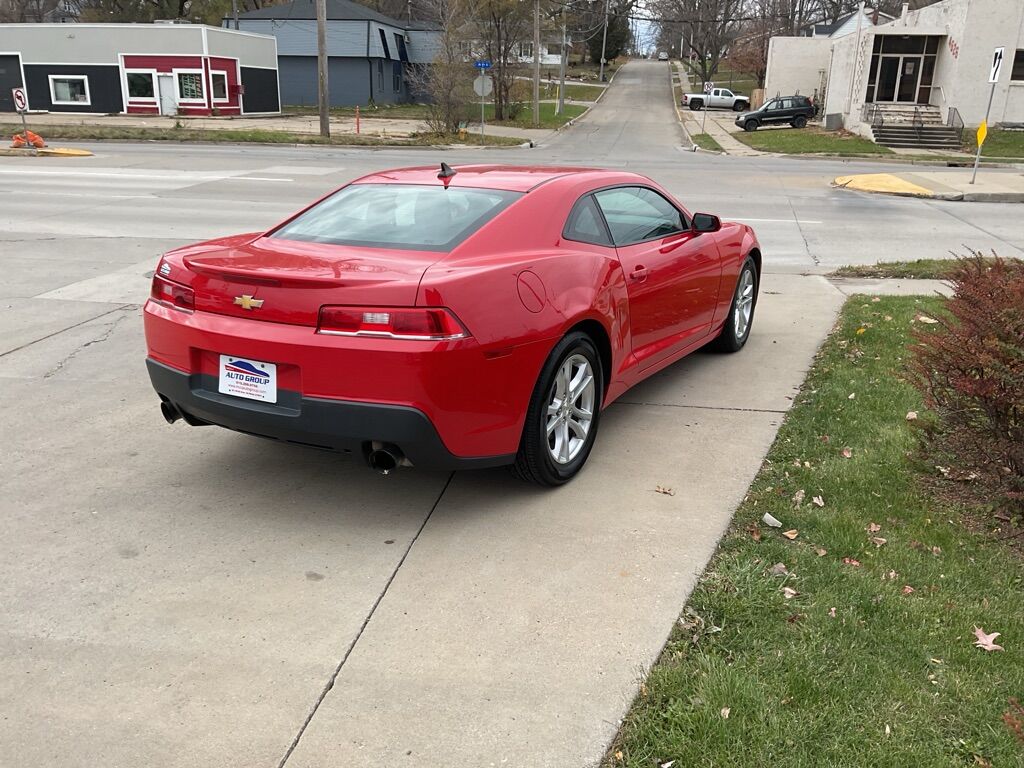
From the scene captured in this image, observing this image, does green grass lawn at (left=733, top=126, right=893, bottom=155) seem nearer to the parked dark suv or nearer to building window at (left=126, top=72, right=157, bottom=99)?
the parked dark suv

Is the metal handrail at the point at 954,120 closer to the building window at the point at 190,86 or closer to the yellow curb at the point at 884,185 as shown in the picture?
the yellow curb at the point at 884,185

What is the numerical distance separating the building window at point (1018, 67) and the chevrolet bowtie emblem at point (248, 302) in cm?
3689

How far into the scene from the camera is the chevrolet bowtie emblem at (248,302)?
3.69 m

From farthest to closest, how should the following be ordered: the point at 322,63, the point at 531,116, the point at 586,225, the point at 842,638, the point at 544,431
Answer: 1. the point at 531,116
2. the point at 322,63
3. the point at 586,225
4. the point at 544,431
5. the point at 842,638

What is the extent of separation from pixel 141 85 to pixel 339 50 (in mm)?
12877

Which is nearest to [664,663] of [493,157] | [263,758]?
[263,758]

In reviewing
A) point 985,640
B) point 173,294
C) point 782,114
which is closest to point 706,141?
point 782,114

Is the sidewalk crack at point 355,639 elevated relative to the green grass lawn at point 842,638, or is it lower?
lower

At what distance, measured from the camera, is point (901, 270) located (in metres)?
9.80

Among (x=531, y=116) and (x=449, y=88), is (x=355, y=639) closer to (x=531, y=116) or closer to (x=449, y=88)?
(x=449, y=88)

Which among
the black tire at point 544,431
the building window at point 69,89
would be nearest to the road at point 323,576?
the black tire at point 544,431

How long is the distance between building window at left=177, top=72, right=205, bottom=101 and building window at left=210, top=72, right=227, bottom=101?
0.64 m

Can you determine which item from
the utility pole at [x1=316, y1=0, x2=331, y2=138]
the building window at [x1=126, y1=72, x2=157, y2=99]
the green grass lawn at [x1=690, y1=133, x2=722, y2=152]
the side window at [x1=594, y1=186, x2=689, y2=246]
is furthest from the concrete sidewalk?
the building window at [x1=126, y1=72, x2=157, y2=99]

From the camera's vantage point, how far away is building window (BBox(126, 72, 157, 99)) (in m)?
44.9
